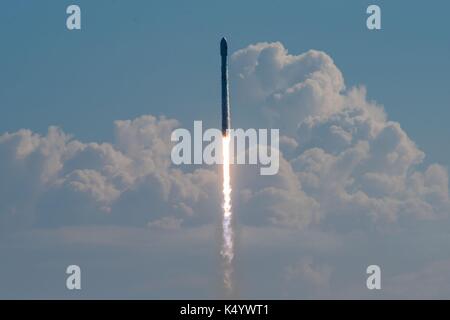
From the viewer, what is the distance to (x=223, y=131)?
193125 millimetres

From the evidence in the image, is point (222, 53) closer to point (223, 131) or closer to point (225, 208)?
point (223, 131)

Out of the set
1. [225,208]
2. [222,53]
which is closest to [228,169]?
[225,208]

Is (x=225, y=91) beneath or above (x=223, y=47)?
beneath
